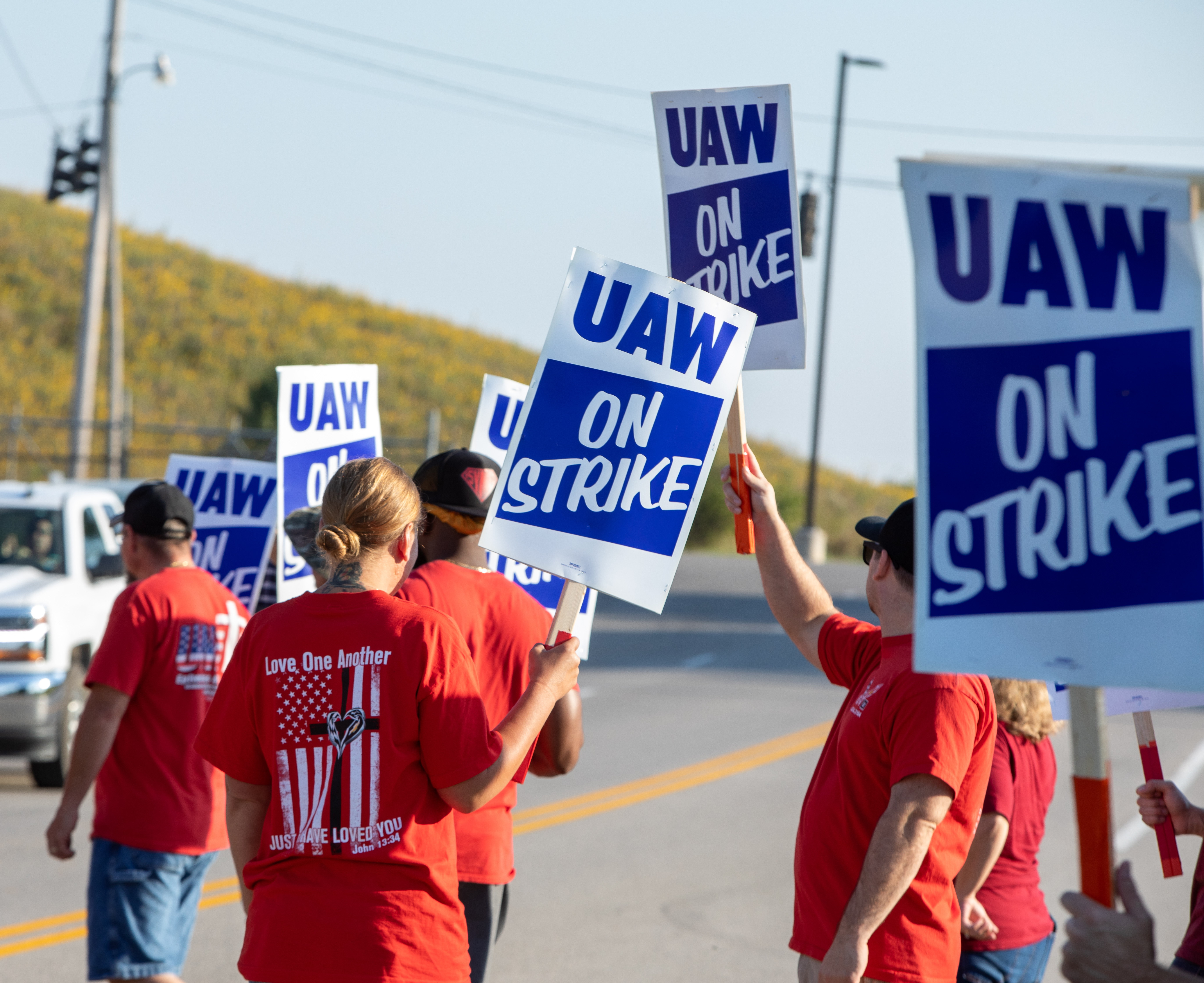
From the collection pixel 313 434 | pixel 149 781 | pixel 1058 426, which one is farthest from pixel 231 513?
pixel 1058 426

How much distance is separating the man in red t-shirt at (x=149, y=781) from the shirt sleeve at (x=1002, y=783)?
2.42 m

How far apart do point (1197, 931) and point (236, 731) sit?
89.4 inches

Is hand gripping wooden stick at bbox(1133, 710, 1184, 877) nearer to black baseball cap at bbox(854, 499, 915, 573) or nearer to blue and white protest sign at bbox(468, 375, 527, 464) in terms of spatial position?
black baseball cap at bbox(854, 499, 915, 573)

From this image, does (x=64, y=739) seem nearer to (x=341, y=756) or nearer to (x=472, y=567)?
(x=472, y=567)

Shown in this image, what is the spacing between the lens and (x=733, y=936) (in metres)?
6.45

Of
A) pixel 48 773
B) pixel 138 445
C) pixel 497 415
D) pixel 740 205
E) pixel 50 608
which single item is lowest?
pixel 48 773

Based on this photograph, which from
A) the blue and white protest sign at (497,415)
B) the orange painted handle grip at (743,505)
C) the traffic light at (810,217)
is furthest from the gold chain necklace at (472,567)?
the traffic light at (810,217)

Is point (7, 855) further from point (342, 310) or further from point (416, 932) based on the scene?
point (342, 310)

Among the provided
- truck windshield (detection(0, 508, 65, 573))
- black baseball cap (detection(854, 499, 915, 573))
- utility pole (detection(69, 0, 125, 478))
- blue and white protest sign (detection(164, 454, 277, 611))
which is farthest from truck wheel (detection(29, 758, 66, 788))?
utility pole (detection(69, 0, 125, 478))

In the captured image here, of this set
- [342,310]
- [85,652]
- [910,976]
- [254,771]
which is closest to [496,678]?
[254,771]

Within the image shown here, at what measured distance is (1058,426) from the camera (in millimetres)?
2035

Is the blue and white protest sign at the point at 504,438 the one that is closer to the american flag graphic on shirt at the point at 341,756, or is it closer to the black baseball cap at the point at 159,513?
the black baseball cap at the point at 159,513

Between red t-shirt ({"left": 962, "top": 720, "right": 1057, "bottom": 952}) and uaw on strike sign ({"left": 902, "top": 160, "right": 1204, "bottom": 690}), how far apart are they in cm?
179

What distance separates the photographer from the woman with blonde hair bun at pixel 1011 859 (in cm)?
370
